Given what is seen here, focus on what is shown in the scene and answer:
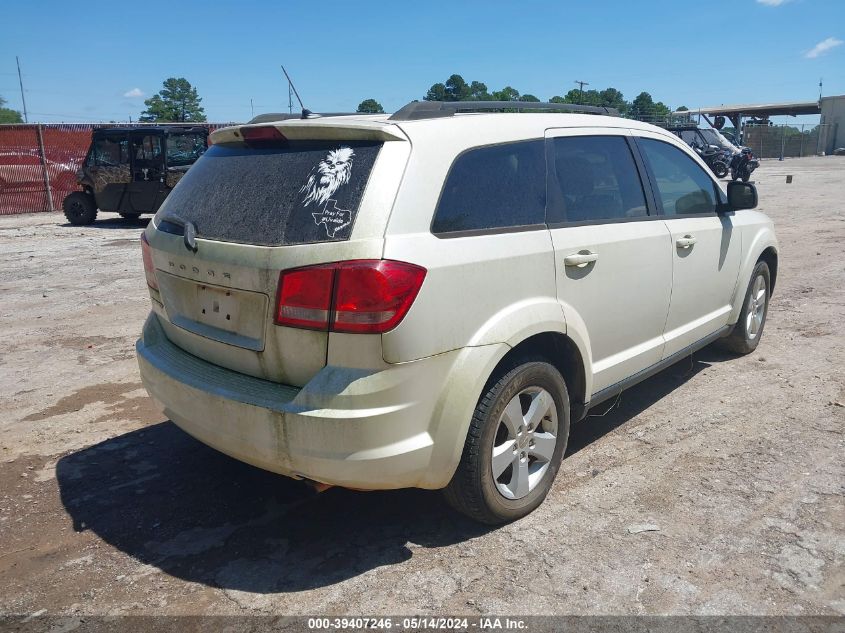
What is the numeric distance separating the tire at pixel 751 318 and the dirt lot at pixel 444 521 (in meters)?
0.33

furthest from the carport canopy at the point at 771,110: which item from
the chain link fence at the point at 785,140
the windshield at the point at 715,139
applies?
the windshield at the point at 715,139

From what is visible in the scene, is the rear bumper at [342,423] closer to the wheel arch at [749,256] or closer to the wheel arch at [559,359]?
the wheel arch at [559,359]

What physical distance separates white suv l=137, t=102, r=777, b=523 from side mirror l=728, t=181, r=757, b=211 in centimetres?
144

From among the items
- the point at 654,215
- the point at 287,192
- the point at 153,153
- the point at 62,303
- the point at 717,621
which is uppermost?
the point at 153,153

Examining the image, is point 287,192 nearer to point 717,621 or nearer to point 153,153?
point 717,621

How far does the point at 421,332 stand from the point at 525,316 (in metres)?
0.61

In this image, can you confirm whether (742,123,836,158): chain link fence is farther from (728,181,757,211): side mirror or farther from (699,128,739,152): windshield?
(728,181,757,211): side mirror

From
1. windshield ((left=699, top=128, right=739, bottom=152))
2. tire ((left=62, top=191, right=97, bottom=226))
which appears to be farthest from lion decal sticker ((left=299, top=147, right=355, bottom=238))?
windshield ((left=699, top=128, right=739, bottom=152))

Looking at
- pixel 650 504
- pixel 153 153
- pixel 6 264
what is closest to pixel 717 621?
pixel 650 504

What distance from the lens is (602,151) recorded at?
3.94 meters

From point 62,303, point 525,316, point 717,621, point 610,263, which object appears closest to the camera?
point 717,621

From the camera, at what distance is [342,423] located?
2.62m

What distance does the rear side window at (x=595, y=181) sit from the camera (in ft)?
11.7

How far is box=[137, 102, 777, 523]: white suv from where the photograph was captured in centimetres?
267
